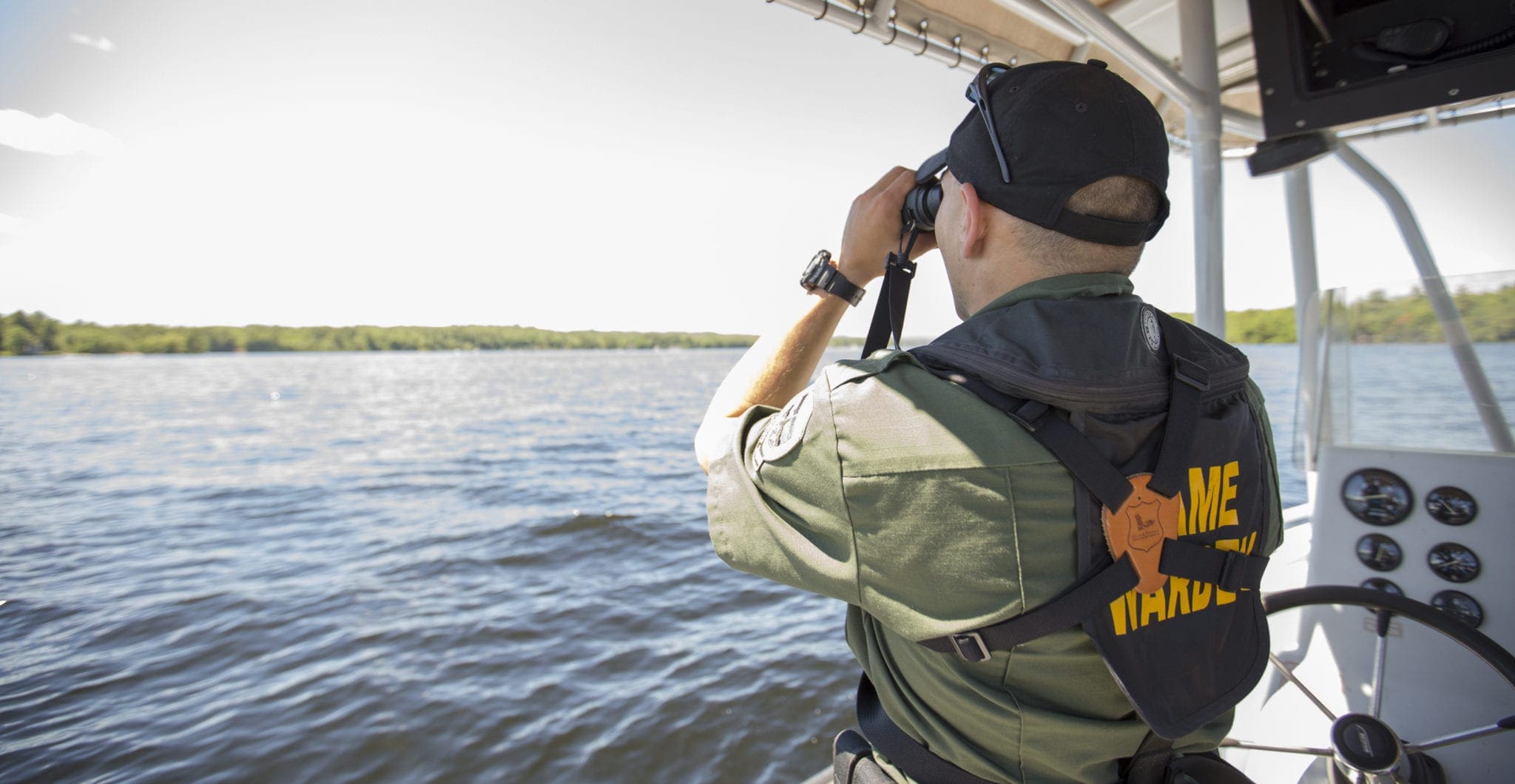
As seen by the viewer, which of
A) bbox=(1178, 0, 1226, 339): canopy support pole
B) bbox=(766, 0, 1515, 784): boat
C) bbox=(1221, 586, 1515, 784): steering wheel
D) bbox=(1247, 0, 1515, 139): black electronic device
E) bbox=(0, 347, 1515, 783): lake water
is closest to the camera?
bbox=(1221, 586, 1515, 784): steering wheel

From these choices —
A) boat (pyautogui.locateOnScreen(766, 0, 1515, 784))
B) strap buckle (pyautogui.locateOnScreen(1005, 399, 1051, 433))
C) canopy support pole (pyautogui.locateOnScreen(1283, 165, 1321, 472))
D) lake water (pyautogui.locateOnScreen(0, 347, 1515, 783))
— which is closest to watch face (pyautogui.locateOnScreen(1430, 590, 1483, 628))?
boat (pyautogui.locateOnScreen(766, 0, 1515, 784))

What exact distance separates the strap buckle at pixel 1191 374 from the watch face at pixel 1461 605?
66.4 inches

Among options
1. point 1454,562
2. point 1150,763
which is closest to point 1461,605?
point 1454,562

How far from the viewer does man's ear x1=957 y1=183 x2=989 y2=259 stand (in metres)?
1.00

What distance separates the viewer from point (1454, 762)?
70.2 inches

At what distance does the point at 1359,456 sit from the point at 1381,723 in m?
1.00

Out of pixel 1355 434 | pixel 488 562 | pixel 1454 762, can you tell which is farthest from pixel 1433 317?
pixel 488 562

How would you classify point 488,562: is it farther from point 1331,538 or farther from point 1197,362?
point 1197,362

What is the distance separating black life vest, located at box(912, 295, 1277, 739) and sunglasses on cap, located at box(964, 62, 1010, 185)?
18 centimetres

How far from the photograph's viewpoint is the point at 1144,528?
905mm

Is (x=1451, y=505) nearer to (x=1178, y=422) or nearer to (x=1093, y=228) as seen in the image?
(x=1178, y=422)

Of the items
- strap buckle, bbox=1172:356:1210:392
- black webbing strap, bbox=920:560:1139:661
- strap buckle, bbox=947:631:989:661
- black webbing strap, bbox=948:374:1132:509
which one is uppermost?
strap buckle, bbox=1172:356:1210:392

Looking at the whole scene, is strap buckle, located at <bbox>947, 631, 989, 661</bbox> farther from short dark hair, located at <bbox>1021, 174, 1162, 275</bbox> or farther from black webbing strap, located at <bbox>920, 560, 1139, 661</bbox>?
short dark hair, located at <bbox>1021, 174, 1162, 275</bbox>

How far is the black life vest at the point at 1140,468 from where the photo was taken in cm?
87
